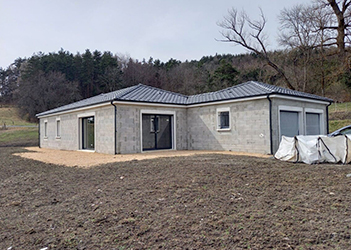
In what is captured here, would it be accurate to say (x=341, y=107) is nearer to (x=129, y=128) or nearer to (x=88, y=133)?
(x=129, y=128)

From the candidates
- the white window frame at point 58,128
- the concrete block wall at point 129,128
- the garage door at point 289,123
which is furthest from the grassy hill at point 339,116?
the white window frame at point 58,128

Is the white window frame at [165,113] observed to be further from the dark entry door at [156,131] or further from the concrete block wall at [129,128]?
the dark entry door at [156,131]

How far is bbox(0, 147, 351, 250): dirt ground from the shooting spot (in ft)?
10.2

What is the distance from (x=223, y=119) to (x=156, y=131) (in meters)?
3.68

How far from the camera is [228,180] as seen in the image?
18.9 feet

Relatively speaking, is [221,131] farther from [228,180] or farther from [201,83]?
[201,83]

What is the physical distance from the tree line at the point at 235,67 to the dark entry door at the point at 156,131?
53.4 feet

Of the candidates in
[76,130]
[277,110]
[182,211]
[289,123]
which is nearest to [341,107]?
[289,123]

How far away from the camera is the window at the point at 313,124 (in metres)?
14.1

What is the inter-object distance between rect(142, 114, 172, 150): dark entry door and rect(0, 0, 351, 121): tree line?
16.3 meters

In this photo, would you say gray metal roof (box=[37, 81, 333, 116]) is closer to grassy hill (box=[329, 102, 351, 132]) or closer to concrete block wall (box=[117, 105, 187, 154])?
concrete block wall (box=[117, 105, 187, 154])

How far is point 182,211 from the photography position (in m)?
3.96

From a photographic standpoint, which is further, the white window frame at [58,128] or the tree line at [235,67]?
the tree line at [235,67]

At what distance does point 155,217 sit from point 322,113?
14355 millimetres
